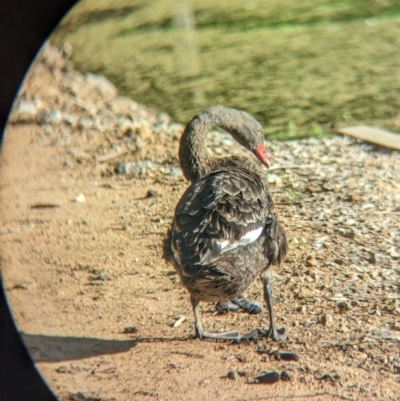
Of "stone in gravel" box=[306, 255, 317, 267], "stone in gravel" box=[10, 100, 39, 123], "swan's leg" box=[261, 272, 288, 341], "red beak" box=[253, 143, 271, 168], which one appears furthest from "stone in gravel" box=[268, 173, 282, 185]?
"stone in gravel" box=[10, 100, 39, 123]

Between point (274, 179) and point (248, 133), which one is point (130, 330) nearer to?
point (248, 133)

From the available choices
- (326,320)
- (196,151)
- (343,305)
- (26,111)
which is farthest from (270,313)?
(26,111)

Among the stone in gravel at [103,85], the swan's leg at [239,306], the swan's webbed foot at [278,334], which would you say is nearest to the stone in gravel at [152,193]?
the swan's leg at [239,306]

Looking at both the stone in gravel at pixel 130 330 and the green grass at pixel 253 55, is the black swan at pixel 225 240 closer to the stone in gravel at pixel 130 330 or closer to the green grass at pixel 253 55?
the stone in gravel at pixel 130 330

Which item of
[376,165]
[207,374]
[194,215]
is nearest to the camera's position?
[207,374]

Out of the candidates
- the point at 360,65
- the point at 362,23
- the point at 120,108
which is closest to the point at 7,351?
the point at 120,108

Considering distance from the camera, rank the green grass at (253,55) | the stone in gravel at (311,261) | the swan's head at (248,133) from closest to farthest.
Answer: the stone in gravel at (311,261) < the swan's head at (248,133) < the green grass at (253,55)

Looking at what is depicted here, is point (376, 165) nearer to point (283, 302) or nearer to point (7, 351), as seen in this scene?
point (283, 302)
